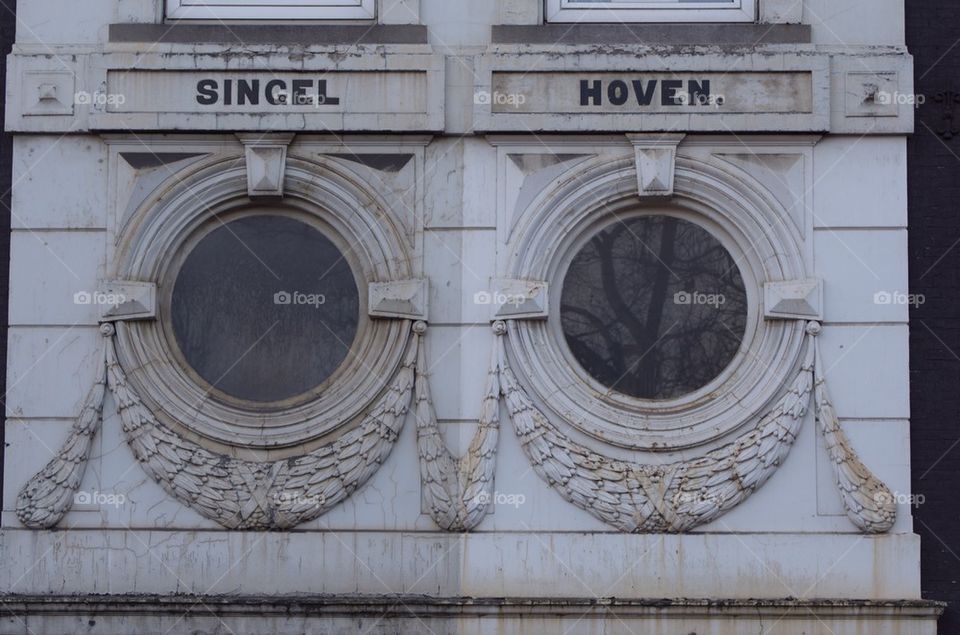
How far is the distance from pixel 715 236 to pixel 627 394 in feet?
5.41

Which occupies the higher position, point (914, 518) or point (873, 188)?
point (873, 188)

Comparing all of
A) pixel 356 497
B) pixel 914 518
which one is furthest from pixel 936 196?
pixel 356 497

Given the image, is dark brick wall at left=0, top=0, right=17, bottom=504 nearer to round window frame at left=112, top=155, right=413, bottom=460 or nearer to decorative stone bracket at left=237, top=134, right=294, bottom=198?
round window frame at left=112, top=155, right=413, bottom=460

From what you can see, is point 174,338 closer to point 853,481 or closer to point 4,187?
point 4,187

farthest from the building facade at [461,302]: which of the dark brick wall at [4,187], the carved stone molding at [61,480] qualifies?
the dark brick wall at [4,187]

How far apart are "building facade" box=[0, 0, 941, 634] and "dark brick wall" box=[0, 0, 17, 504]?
130mm

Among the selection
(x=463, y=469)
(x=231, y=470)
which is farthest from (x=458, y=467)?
(x=231, y=470)

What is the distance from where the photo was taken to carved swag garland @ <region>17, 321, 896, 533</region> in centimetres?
1761

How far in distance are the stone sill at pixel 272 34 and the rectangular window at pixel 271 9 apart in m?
0.16

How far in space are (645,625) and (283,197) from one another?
5.00 meters

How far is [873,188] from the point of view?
1806 cm

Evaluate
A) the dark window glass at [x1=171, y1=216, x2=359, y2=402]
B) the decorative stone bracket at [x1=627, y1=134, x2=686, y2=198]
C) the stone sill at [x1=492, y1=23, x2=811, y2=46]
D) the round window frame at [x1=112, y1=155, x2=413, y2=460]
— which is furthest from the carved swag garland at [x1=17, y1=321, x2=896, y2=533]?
the stone sill at [x1=492, y1=23, x2=811, y2=46]

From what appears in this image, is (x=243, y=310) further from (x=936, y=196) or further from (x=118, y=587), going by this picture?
(x=936, y=196)

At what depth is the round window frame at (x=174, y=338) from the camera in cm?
1786
